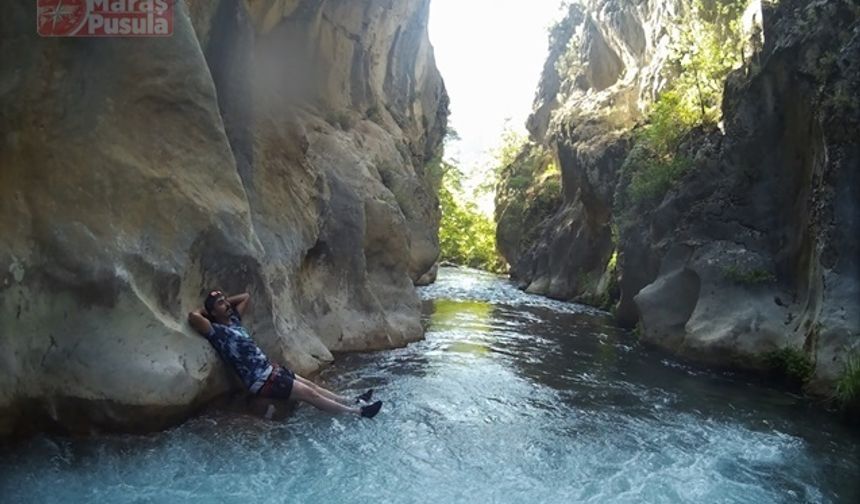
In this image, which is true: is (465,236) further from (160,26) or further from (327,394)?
(160,26)

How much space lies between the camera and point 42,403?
6770 mm

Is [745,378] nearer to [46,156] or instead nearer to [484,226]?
[46,156]

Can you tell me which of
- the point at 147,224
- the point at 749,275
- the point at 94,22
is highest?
the point at 94,22

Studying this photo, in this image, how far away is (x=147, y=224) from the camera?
309 inches

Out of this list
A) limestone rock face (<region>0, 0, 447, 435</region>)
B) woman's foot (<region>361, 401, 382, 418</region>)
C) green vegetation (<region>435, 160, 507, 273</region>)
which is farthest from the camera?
green vegetation (<region>435, 160, 507, 273</region>)

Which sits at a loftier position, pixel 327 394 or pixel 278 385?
pixel 278 385

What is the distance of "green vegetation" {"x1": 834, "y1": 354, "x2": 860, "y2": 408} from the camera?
9766mm

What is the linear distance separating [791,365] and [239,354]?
9.82 metres

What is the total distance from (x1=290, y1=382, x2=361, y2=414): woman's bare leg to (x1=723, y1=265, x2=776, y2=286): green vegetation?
928 centimetres

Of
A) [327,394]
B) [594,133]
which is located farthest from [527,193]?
[327,394]

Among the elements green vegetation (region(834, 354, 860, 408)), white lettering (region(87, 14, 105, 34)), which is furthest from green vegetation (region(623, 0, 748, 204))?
white lettering (region(87, 14, 105, 34))

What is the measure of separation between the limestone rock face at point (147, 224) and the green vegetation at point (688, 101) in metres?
10.0

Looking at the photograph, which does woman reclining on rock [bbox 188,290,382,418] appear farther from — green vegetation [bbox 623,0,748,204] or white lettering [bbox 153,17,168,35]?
green vegetation [bbox 623,0,748,204]

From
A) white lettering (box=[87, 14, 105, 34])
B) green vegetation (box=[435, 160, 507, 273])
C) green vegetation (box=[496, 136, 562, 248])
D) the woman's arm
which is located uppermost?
white lettering (box=[87, 14, 105, 34])
